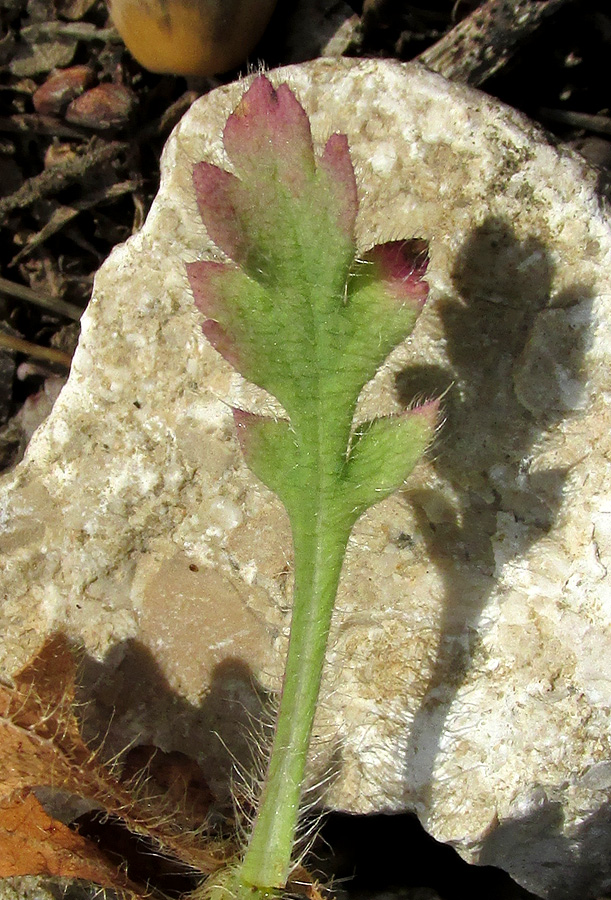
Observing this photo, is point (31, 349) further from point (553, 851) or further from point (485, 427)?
point (553, 851)

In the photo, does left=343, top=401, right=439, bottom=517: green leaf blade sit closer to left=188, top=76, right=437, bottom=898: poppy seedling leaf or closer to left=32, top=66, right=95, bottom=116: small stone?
left=188, top=76, right=437, bottom=898: poppy seedling leaf

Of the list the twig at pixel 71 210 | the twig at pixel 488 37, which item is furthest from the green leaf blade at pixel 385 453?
the twig at pixel 71 210

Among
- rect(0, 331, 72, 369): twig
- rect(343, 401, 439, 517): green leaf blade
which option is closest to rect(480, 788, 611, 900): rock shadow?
rect(343, 401, 439, 517): green leaf blade

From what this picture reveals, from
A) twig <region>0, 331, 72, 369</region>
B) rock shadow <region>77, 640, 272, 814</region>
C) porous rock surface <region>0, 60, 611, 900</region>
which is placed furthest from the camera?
twig <region>0, 331, 72, 369</region>

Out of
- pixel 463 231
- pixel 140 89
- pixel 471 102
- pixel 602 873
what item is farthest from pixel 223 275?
pixel 602 873

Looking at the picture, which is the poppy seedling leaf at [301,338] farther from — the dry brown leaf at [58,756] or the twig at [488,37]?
the twig at [488,37]

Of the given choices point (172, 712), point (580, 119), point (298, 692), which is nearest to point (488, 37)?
point (580, 119)
